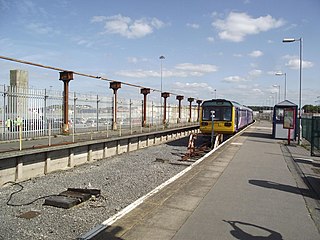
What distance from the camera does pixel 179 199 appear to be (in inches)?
270

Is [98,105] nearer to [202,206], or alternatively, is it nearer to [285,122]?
[285,122]

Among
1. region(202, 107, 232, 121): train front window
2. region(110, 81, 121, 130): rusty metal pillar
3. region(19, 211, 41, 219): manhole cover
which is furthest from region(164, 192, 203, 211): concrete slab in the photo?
region(110, 81, 121, 130): rusty metal pillar

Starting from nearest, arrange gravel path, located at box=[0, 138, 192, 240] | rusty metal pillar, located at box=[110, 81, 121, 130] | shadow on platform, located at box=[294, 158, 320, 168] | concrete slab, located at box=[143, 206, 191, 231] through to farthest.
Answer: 1. concrete slab, located at box=[143, 206, 191, 231]
2. gravel path, located at box=[0, 138, 192, 240]
3. shadow on platform, located at box=[294, 158, 320, 168]
4. rusty metal pillar, located at box=[110, 81, 121, 130]

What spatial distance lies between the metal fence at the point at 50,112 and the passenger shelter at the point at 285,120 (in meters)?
12.0

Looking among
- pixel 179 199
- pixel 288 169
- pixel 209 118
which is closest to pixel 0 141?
pixel 179 199

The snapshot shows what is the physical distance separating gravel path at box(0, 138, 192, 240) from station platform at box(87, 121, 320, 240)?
1114 mm

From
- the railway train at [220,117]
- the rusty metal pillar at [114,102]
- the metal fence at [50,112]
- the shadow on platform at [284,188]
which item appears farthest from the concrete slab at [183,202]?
the rusty metal pillar at [114,102]

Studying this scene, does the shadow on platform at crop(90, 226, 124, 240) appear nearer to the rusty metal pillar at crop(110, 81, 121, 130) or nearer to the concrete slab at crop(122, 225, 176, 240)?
the concrete slab at crop(122, 225, 176, 240)

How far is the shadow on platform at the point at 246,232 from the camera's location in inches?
189

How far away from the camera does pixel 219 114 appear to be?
874 inches

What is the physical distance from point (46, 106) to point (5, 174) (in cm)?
630

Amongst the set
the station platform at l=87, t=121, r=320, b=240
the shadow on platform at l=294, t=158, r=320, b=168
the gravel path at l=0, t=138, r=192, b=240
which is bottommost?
the gravel path at l=0, t=138, r=192, b=240

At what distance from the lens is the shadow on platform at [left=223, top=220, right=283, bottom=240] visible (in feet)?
15.8

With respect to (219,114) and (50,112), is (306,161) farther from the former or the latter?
(50,112)
